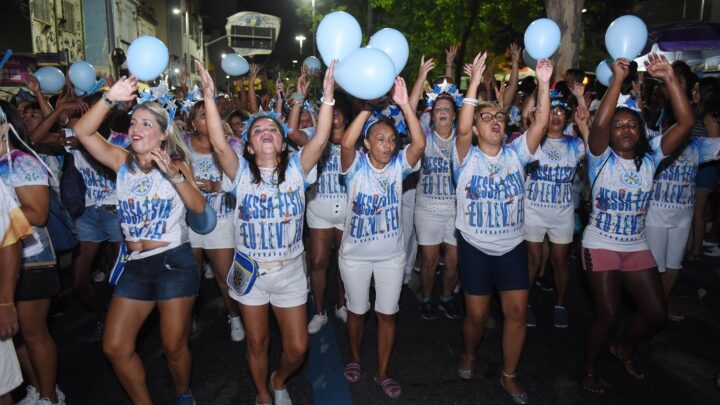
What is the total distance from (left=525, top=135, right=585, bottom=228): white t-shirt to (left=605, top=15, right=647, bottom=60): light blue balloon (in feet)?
3.79

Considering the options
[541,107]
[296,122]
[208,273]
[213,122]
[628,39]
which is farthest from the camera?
[208,273]

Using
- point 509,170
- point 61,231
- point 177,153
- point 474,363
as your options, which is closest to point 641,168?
point 509,170

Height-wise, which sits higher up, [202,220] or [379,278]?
[202,220]

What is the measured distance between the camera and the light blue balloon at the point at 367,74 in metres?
3.10

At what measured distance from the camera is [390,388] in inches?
158

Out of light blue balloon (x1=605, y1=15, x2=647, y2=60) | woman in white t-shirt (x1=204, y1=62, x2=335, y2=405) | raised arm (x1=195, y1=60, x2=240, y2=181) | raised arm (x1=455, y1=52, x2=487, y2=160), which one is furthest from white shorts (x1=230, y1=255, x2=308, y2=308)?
light blue balloon (x1=605, y1=15, x2=647, y2=60)

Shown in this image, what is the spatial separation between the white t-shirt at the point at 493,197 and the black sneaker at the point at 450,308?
171 centimetres

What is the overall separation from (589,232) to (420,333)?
6.25 feet

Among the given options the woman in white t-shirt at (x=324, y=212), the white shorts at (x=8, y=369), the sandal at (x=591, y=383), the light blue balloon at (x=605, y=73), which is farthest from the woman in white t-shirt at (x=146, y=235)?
the light blue balloon at (x=605, y=73)

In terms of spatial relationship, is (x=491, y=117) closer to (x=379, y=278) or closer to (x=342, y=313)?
(x=379, y=278)

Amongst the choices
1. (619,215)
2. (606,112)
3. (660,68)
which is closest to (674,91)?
(660,68)

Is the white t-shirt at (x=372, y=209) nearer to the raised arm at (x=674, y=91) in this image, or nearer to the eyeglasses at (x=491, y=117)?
the eyeglasses at (x=491, y=117)

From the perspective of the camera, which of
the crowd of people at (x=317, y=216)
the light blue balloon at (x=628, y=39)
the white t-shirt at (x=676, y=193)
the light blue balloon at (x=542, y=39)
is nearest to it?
the crowd of people at (x=317, y=216)

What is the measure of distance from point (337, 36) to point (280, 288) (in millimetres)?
1744
